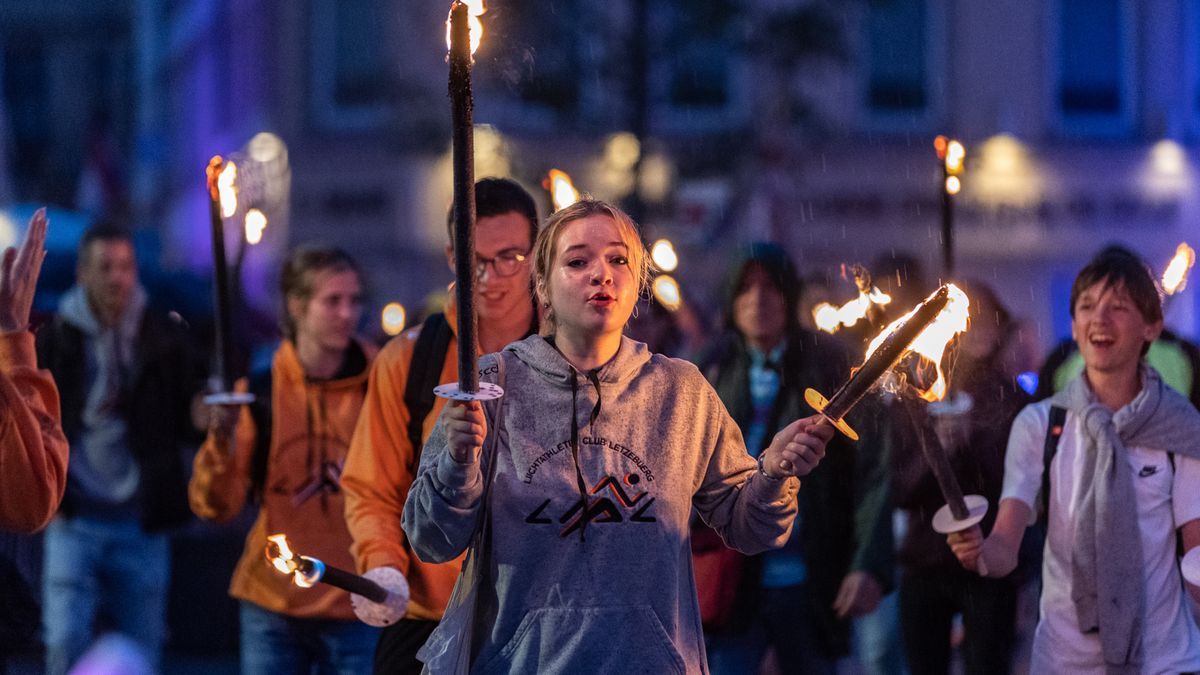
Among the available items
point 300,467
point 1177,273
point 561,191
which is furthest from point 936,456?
point 300,467

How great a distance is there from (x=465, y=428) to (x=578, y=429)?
1.31 ft

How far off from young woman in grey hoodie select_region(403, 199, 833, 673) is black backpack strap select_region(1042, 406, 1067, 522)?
1453mm

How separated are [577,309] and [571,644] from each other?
2.25ft

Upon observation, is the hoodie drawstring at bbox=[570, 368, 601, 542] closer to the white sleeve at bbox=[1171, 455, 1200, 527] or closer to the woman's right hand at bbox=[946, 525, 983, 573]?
the woman's right hand at bbox=[946, 525, 983, 573]

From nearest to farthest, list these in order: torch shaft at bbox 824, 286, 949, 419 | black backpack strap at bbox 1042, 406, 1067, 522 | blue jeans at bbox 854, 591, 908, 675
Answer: torch shaft at bbox 824, 286, 949, 419 → black backpack strap at bbox 1042, 406, 1067, 522 → blue jeans at bbox 854, 591, 908, 675

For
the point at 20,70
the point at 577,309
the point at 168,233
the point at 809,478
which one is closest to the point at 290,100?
the point at 168,233

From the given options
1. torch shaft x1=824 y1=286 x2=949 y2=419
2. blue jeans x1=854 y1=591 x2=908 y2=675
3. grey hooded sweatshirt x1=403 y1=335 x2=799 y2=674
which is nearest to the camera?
torch shaft x1=824 y1=286 x2=949 y2=419

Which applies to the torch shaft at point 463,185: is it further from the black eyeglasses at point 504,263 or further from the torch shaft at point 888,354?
the black eyeglasses at point 504,263

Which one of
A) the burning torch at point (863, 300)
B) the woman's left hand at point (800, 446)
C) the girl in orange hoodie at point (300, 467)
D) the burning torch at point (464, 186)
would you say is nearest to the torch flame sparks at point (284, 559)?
the burning torch at point (464, 186)

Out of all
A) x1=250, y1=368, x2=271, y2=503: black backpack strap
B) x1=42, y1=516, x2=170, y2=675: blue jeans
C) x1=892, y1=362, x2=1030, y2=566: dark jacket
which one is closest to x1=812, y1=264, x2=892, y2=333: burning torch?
x1=892, y1=362, x2=1030, y2=566: dark jacket

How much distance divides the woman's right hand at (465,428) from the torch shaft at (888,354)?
0.66 m

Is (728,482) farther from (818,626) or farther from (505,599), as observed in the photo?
(818,626)

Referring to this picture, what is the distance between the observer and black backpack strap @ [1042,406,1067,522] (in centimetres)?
512

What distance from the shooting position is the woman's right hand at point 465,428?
3469mm
